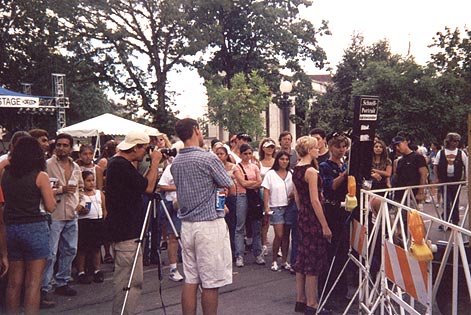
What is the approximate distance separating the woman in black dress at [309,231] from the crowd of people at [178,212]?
1cm

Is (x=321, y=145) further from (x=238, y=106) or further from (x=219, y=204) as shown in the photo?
(x=238, y=106)

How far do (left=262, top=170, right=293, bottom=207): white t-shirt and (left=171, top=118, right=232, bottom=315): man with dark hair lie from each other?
9.82 feet

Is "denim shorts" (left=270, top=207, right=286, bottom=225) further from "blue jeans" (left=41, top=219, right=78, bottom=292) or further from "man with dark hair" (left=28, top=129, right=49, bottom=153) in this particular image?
"man with dark hair" (left=28, top=129, right=49, bottom=153)

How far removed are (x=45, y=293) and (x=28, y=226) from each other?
1.71 m

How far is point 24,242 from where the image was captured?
4543 mm

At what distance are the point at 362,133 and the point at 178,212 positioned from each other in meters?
1.87

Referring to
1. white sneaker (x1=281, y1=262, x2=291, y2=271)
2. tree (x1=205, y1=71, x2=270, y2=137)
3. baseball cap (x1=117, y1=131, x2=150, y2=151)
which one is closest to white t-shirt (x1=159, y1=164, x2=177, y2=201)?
white sneaker (x1=281, y1=262, x2=291, y2=271)

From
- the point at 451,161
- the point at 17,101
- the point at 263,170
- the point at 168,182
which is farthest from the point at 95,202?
the point at 17,101

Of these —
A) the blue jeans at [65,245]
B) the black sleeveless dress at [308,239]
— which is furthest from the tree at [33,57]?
the black sleeveless dress at [308,239]

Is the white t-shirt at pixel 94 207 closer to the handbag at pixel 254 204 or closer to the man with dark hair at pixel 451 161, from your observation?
the handbag at pixel 254 204

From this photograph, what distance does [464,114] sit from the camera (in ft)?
78.9

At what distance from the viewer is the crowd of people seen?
4.32 meters

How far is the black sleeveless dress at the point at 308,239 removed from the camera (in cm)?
525

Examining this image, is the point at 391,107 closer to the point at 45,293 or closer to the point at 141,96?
the point at 141,96
